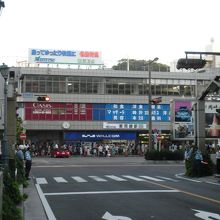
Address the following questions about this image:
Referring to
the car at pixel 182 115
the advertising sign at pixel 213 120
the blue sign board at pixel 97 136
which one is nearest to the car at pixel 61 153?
the blue sign board at pixel 97 136

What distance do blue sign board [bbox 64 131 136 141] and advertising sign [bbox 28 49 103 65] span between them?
10.3 metres

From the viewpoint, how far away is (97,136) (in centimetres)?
7581

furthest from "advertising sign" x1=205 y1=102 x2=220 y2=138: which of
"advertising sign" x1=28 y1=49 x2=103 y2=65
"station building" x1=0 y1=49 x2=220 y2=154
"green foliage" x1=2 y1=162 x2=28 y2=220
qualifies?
"advertising sign" x1=28 y1=49 x2=103 y2=65

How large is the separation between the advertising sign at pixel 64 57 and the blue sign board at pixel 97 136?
33.9ft

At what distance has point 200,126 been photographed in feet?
94.8

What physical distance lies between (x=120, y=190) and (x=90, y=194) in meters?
1.77

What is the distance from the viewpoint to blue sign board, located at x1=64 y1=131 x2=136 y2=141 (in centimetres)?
7469

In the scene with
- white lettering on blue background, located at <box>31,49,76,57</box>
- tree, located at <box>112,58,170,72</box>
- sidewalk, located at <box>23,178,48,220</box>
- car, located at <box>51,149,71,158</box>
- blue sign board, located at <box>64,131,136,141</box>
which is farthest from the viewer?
tree, located at <box>112,58,170,72</box>

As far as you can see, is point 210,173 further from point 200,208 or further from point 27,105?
point 27,105

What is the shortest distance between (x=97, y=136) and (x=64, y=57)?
41.2 feet

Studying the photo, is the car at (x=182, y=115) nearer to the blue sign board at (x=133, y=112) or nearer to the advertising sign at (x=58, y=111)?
the blue sign board at (x=133, y=112)

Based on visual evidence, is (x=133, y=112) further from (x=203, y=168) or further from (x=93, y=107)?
(x=203, y=168)

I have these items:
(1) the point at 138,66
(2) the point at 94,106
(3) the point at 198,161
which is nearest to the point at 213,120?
(3) the point at 198,161

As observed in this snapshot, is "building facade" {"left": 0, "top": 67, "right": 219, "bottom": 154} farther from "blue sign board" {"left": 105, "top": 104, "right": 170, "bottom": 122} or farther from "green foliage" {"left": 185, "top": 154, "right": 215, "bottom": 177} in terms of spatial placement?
"green foliage" {"left": 185, "top": 154, "right": 215, "bottom": 177}
